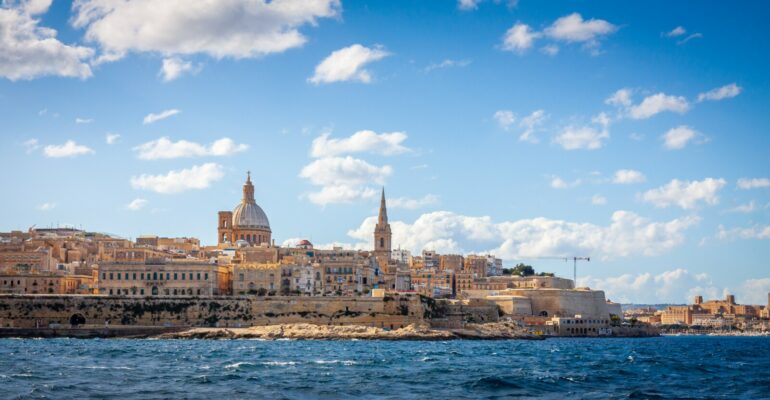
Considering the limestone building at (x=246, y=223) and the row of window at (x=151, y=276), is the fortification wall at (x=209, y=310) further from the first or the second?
the limestone building at (x=246, y=223)

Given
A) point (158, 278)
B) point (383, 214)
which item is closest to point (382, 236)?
point (383, 214)

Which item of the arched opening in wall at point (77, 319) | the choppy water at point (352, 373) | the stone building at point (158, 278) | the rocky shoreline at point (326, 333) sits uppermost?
the stone building at point (158, 278)

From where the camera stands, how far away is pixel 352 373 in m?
44.4

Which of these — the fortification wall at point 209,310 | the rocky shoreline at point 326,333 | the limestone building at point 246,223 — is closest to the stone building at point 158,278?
the fortification wall at point 209,310

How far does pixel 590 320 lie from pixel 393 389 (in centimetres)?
6932

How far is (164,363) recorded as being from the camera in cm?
4831

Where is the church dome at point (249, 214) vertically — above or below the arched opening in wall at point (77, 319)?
above

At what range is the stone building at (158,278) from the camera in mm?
86562

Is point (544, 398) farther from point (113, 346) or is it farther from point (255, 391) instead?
point (113, 346)

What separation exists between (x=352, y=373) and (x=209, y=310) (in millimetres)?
41466

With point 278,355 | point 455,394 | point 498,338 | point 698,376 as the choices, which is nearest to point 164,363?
point 278,355

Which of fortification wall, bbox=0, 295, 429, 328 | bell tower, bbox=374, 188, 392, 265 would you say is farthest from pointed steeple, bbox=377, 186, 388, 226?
fortification wall, bbox=0, 295, 429, 328

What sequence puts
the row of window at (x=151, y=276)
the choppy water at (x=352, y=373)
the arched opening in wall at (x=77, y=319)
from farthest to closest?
the row of window at (x=151, y=276)
the arched opening in wall at (x=77, y=319)
the choppy water at (x=352, y=373)

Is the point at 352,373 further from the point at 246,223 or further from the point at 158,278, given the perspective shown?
the point at 246,223
